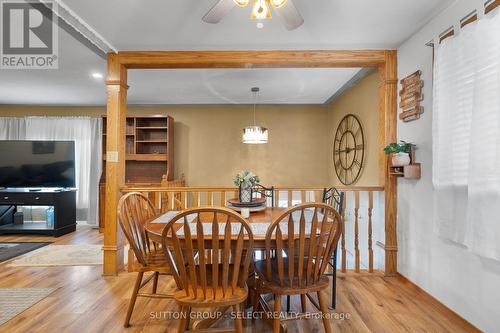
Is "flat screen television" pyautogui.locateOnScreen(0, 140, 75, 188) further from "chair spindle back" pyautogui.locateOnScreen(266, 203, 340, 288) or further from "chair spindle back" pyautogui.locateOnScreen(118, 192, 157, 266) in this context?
"chair spindle back" pyautogui.locateOnScreen(266, 203, 340, 288)

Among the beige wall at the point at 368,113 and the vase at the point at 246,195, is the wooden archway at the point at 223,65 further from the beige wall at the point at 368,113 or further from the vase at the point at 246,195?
the vase at the point at 246,195

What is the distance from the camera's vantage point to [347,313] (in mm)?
2084

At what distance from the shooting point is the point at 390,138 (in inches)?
110

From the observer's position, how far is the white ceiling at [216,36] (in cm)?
212

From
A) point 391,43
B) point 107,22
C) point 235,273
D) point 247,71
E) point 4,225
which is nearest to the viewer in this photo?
point 235,273

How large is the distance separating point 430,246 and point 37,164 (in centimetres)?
588

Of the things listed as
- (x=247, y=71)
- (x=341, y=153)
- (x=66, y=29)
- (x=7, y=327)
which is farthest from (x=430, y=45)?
(x=7, y=327)

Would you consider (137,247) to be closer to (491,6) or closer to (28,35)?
(28,35)

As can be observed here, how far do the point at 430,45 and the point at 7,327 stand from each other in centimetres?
385

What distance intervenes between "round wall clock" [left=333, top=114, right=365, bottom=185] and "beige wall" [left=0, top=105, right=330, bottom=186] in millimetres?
581

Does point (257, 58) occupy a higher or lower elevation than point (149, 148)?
higher

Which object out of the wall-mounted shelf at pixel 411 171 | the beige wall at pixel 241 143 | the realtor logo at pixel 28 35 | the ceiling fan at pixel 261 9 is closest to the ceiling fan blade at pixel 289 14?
the ceiling fan at pixel 261 9

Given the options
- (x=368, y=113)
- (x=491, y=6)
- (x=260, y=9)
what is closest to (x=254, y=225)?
(x=260, y=9)

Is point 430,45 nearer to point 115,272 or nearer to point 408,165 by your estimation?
point 408,165
